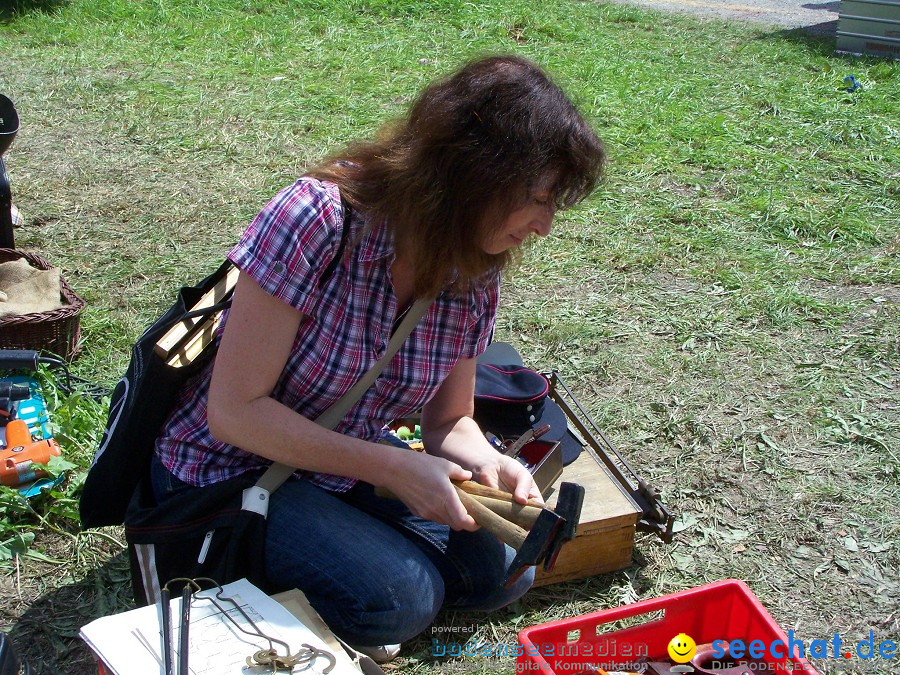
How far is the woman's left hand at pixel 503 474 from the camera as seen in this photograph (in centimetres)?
200

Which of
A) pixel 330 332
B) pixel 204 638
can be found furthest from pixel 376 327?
pixel 204 638

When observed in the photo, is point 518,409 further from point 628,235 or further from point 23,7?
point 23,7

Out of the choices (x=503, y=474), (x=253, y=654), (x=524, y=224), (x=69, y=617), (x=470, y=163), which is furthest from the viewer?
(x=69, y=617)

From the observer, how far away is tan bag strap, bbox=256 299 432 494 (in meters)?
1.92

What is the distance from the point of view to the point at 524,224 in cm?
184

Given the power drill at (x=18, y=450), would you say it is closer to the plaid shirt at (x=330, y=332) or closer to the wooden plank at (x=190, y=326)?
the plaid shirt at (x=330, y=332)

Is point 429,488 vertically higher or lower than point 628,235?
higher

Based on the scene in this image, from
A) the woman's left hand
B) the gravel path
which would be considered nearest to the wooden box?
the woman's left hand

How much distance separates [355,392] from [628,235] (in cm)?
305

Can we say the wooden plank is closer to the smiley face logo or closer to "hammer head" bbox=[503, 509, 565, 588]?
"hammer head" bbox=[503, 509, 565, 588]

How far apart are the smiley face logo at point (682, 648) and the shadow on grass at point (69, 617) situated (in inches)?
52.9

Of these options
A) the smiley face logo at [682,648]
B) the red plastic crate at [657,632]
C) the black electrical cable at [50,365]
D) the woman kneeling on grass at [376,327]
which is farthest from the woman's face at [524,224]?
the black electrical cable at [50,365]

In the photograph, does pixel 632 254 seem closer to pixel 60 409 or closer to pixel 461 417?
pixel 461 417

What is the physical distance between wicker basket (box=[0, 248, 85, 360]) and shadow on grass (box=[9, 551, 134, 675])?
1.04m
